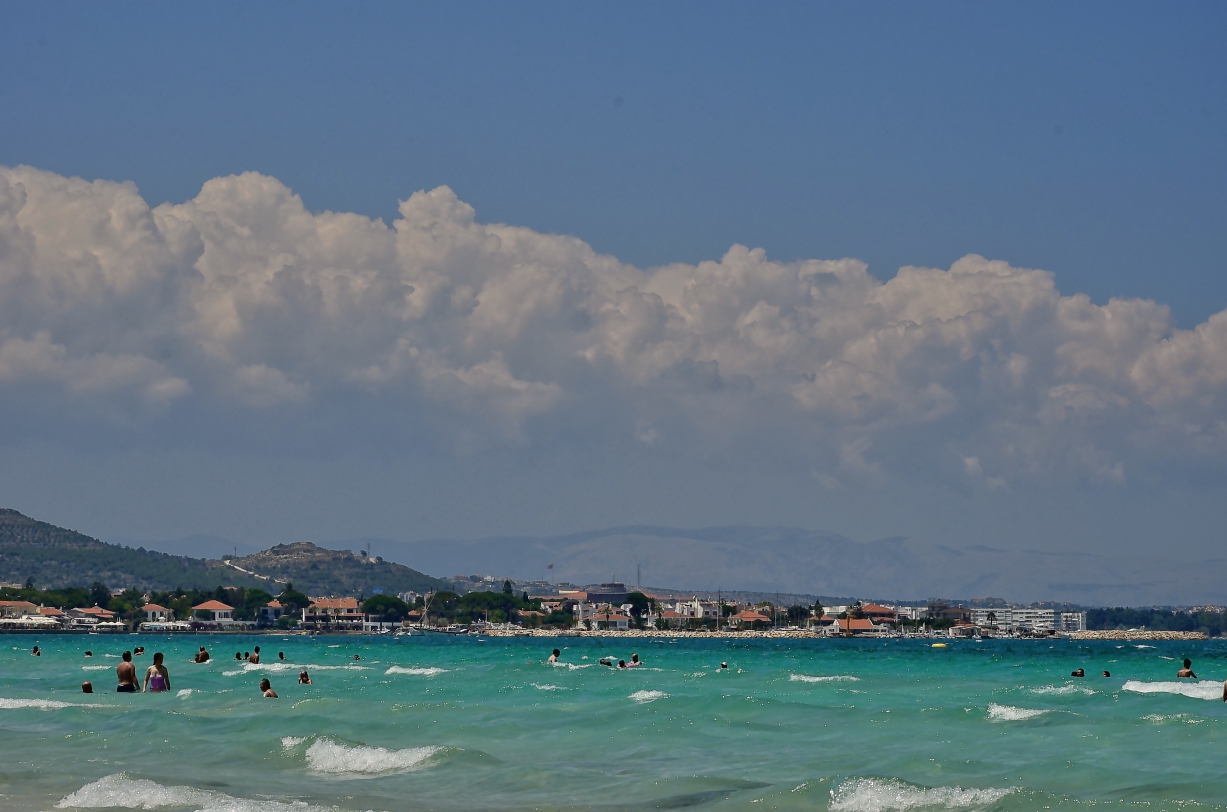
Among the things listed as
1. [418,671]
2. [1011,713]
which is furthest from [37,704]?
[418,671]

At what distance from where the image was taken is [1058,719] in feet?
115

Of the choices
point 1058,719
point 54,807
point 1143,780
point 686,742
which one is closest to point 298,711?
point 686,742

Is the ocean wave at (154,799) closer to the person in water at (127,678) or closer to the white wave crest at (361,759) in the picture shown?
the white wave crest at (361,759)

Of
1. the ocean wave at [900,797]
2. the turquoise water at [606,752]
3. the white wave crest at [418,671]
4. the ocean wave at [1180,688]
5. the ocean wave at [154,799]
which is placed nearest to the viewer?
the ocean wave at [154,799]

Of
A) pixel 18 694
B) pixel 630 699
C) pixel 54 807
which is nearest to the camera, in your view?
pixel 54 807

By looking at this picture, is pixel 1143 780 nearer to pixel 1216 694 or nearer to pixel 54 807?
pixel 54 807

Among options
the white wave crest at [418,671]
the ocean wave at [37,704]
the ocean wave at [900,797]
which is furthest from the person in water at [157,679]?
the ocean wave at [900,797]

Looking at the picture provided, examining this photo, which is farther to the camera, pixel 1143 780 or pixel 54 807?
pixel 1143 780

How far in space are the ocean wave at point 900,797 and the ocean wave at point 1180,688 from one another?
29.1m

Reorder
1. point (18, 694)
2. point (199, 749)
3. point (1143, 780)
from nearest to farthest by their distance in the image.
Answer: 1. point (1143, 780)
2. point (199, 749)
3. point (18, 694)

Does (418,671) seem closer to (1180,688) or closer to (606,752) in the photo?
A: (1180,688)

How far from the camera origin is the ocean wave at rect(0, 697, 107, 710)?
39303 millimetres

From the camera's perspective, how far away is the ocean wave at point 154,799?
21141mm

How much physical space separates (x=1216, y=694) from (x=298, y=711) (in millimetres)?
31871
